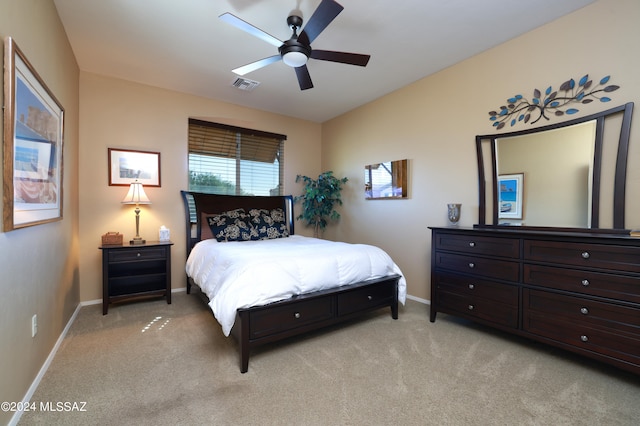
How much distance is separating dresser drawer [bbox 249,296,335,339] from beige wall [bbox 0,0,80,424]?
126 cm

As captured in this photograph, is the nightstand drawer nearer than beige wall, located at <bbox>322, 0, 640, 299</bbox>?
No

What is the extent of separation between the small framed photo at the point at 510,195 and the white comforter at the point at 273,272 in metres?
1.23

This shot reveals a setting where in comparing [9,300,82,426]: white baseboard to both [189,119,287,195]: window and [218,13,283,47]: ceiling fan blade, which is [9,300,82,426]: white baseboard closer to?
[189,119,287,195]: window

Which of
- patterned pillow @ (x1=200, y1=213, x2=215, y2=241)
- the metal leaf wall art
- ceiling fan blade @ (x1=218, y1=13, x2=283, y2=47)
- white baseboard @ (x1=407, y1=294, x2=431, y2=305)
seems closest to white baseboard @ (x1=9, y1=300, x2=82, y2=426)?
patterned pillow @ (x1=200, y1=213, x2=215, y2=241)

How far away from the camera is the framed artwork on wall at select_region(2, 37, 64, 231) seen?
139 centimetres

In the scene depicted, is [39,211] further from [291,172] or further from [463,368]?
[291,172]

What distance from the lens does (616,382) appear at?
1867mm

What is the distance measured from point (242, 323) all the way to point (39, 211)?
1.53m

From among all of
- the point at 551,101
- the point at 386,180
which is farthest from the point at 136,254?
the point at 551,101

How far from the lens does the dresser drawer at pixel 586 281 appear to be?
179 cm

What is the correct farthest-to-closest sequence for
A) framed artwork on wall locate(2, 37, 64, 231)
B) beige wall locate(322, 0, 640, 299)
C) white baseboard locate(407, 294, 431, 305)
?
white baseboard locate(407, 294, 431, 305), beige wall locate(322, 0, 640, 299), framed artwork on wall locate(2, 37, 64, 231)

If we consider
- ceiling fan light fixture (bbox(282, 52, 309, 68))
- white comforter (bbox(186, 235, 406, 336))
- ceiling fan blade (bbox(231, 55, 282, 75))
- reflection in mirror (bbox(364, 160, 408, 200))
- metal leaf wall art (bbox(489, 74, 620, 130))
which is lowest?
white comforter (bbox(186, 235, 406, 336))

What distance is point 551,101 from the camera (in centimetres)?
248

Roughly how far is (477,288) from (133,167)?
4222mm
